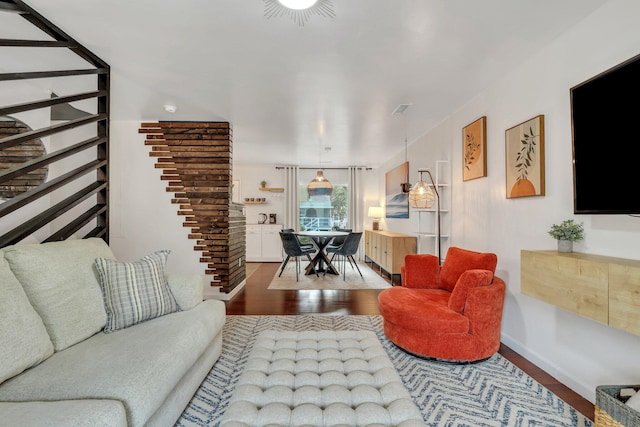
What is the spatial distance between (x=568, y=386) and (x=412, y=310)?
43.0 inches

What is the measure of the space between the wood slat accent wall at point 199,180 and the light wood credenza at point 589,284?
11.3 ft

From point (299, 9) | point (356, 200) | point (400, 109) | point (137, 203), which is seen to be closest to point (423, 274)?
point (400, 109)

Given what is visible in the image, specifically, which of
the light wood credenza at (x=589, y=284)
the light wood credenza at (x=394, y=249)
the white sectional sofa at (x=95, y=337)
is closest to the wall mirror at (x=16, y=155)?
the white sectional sofa at (x=95, y=337)

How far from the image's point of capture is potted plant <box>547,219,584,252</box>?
198 cm

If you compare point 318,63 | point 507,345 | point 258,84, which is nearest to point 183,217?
point 258,84

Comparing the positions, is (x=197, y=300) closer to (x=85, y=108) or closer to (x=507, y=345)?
(x=507, y=345)

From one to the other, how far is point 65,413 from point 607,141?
2820 millimetres

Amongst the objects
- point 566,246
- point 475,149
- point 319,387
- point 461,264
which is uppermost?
point 475,149

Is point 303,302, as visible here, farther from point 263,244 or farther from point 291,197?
point 291,197

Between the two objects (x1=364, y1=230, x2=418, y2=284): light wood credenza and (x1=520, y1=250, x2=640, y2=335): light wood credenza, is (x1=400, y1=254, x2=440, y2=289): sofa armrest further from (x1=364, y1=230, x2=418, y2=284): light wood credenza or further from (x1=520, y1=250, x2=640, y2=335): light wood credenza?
(x1=364, y1=230, x2=418, y2=284): light wood credenza

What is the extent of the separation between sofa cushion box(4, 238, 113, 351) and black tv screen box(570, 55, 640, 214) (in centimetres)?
300

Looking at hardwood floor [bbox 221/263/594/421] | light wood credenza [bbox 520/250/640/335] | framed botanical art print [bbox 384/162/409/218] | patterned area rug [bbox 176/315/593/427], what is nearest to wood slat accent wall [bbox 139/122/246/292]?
hardwood floor [bbox 221/263/594/421]

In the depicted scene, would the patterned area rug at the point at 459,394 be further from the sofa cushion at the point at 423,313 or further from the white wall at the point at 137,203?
the white wall at the point at 137,203

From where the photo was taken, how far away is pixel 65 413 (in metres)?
1.04
